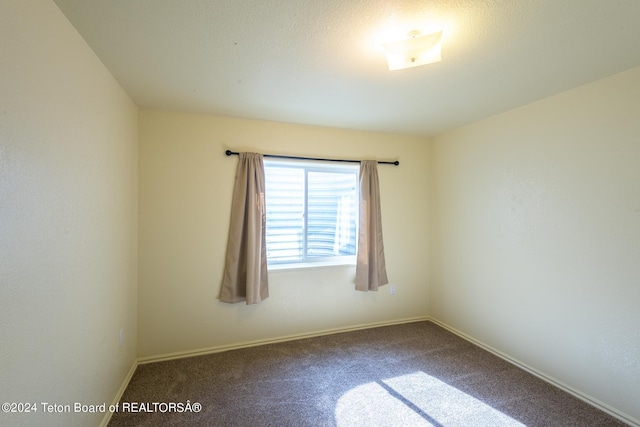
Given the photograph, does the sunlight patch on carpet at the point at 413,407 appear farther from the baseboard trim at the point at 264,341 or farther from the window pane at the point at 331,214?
the window pane at the point at 331,214

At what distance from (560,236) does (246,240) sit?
2.74 m

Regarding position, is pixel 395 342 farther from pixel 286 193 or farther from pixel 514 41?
pixel 514 41

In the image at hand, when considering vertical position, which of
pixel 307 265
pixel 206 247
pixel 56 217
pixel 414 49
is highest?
Result: pixel 414 49

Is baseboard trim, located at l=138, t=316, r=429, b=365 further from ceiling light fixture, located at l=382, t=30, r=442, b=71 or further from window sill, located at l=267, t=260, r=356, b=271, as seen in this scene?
ceiling light fixture, located at l=382, t=30, r=442, b=71

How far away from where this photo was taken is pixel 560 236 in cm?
223

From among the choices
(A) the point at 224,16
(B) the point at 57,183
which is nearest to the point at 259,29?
(A) the point at 224,16

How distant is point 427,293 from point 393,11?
10.7 ft

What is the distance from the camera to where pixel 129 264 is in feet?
7.73

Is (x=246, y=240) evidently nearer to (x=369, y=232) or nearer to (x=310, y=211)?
(x=310, y=211)

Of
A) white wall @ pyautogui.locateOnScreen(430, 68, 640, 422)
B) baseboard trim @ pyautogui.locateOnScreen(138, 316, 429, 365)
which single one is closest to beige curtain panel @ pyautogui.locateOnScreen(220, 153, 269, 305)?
baseboard trim @ pyautogui.locateOnScreen(138, 316, 429, 365)

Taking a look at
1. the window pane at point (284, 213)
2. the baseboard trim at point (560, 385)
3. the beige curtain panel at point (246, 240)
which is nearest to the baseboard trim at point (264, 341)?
the beige curtain panel at point (246, 240)

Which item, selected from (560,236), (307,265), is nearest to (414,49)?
(560,236)

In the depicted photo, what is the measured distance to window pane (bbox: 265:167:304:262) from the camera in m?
3.04

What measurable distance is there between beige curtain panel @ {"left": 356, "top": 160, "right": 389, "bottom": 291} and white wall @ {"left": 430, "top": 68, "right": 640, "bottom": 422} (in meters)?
0.93
